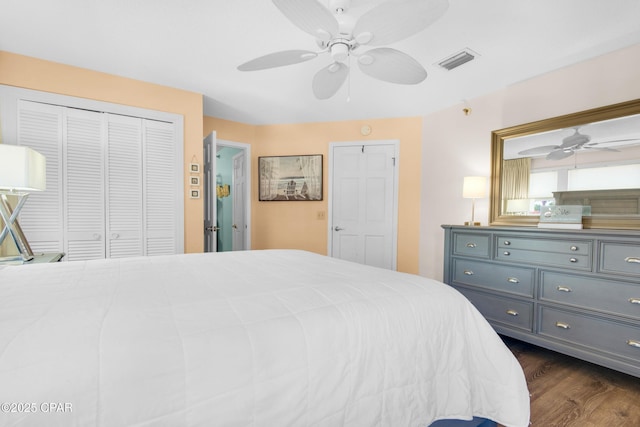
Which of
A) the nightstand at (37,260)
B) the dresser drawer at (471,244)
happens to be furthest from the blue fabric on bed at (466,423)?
the nightstand at (37,260)

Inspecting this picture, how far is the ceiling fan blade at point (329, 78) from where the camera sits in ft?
6.15

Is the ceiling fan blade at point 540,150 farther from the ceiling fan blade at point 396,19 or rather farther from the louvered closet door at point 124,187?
the louvered closet door at point 124,187

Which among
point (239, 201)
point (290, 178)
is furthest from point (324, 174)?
point (239, 201)

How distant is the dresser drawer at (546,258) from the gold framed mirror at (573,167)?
0.45m

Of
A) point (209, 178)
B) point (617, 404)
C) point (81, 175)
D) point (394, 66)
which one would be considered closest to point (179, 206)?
point (209, 178)

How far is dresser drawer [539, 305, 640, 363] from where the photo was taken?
182cm

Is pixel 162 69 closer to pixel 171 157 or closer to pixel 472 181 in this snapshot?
pixel 171 157

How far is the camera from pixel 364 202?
405 centimetres

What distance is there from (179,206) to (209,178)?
1.46 feet

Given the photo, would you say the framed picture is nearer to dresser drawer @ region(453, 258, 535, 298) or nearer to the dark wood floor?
dresser drawer @ region(453, 258, 535, 298)

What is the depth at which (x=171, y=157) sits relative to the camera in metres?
3.09

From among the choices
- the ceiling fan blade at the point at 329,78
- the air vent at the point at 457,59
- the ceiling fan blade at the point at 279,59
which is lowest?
the ceiling fan blade at the point at 329,78

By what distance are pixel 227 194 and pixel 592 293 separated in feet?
16.7

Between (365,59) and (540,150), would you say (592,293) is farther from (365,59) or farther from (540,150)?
(365,59)
